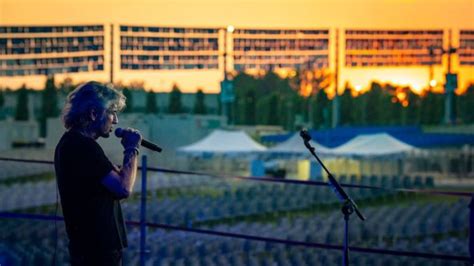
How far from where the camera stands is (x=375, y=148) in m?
47.0

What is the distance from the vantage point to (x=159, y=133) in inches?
2306

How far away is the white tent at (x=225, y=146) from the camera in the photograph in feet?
163

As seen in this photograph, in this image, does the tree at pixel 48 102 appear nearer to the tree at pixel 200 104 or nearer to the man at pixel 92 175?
the tree at pixel 200 104

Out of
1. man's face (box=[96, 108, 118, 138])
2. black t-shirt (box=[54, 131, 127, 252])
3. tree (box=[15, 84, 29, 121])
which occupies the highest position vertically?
tree (box=[15, 84, 29, 121])

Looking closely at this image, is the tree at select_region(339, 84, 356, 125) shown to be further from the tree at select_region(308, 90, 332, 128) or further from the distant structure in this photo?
the distant structure

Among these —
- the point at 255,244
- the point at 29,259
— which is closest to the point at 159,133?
the point at 255,244

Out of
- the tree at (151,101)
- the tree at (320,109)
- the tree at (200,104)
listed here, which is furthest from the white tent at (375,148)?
the tree at (320,109)

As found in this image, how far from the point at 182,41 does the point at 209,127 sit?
601cm

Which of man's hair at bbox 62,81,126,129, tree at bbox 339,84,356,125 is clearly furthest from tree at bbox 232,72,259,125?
man's hair at bbox 62,81,126,129

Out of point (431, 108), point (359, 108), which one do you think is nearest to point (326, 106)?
point (431, 108)

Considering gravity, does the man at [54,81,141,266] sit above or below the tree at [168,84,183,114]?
below

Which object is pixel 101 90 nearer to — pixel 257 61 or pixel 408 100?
pixel 257 61

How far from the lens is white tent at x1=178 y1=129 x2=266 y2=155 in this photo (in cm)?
4981

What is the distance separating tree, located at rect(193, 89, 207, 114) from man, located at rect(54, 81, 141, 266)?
217 ft
